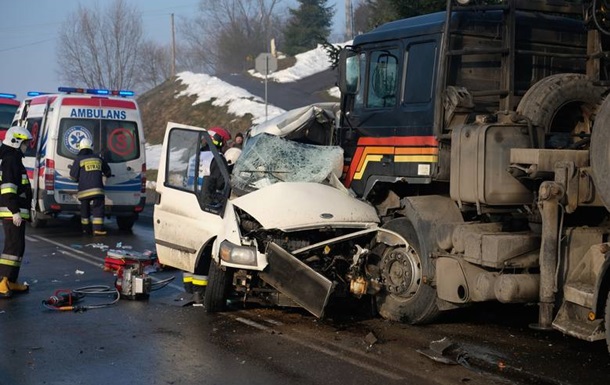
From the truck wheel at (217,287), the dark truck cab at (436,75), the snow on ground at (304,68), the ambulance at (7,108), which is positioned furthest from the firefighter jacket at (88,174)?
the snow on ground at (304,68)

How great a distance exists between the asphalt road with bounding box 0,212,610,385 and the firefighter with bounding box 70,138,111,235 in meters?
5.47

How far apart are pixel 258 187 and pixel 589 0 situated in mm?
3540

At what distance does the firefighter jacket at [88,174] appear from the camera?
1458 cm

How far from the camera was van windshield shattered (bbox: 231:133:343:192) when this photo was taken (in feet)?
27.9

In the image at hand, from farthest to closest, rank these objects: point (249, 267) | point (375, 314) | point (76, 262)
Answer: point (76, 262)
point (375, 314)
point (249, 267)

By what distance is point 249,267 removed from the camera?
25.1 ft

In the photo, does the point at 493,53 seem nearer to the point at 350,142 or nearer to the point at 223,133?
the point at 350,142

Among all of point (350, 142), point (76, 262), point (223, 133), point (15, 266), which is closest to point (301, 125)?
point (350, 142)

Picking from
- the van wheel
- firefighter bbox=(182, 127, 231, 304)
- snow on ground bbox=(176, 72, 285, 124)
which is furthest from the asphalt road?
snow on ground bbox=(176, 72, 285, 124)

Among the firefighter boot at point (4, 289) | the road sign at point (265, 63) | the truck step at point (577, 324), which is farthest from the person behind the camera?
the road sign at point (265, 63)

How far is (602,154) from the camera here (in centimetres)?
577

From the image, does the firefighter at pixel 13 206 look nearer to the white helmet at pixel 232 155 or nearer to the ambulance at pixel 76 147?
the white helmet at pixel 232 155

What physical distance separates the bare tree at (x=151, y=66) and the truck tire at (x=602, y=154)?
2087 inches

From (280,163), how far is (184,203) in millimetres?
1257
